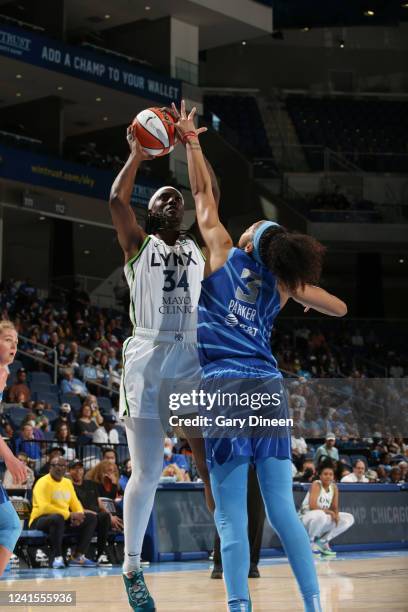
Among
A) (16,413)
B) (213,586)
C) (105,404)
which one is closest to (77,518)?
(213,586)

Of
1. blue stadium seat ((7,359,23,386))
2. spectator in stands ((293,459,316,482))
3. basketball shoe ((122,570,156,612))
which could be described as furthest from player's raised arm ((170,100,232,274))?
blue stadium seat ((7,359,23,386))

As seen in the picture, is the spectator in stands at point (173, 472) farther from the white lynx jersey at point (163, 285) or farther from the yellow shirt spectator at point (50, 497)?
the white lynx jersey at point (163, 285)

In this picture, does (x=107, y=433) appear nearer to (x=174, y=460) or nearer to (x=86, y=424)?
(x=86, y=424)

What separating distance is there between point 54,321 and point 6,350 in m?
18.1

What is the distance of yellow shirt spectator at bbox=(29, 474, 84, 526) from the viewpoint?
37.2ft

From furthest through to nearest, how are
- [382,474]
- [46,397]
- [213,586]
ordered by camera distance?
[46,397]
[382,474]
[213,586]

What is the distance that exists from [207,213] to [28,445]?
932 cm

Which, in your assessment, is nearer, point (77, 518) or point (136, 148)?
point (136, 148)

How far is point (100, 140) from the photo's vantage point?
34.7 meters

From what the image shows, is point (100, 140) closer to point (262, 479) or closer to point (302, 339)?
point (302, 339)

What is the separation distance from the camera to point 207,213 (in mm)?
5016

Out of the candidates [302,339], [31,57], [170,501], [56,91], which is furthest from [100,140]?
[170,501]

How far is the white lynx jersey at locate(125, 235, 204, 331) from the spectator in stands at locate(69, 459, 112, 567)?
6.36 meters

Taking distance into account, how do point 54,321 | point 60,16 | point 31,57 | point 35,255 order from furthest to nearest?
point 35,255
point 60,16
point 31,57
point 54,321
